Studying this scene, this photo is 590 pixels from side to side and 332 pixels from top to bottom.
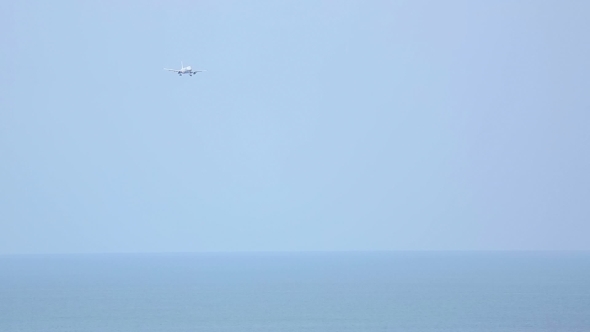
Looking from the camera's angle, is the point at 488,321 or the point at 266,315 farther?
the point at 266,315

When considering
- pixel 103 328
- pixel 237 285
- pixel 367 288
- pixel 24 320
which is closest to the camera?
pixel 103 328

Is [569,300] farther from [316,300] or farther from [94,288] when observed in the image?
[94,288]

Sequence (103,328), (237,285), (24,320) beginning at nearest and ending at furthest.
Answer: (103,328) < (24,320) < (237,285)

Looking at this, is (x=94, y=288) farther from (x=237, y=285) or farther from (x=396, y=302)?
(x=396, y=302)

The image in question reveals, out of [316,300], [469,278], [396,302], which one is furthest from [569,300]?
[469,278]

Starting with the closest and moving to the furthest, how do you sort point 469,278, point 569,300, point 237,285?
point 569,300
point 237,285
point 469,278

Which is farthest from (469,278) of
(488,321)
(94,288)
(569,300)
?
(488,321)

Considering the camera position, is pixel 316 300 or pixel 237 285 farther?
pixel 237 285

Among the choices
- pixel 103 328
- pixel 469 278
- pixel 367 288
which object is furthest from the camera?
pixel 469 278
